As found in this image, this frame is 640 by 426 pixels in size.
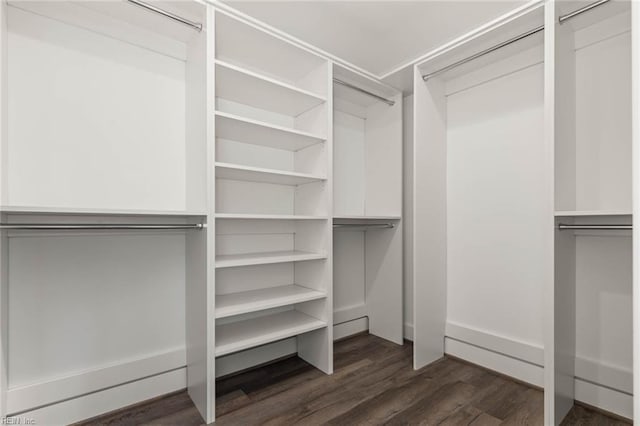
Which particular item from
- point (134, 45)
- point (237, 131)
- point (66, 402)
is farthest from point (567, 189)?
point (66, 402)

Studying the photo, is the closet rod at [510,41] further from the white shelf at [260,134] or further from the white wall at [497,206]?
the white shelf at [260,134]

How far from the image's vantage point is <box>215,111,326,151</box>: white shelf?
69.8 inches

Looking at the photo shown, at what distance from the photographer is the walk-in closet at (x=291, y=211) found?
1562mm

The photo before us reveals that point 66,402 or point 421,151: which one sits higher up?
point 421,151

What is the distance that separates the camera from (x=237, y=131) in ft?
6.38

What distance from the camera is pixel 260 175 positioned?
197 cm

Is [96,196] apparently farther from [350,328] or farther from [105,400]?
[350,328]

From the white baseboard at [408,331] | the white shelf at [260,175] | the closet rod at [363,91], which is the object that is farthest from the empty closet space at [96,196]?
the white baseboard at [408,331]

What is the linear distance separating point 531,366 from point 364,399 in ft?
3.70

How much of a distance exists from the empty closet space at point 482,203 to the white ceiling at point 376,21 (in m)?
0.14

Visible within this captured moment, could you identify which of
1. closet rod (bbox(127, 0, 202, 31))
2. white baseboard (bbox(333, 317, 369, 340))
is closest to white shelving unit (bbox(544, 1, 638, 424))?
white baseboard (bbox(333, 317, 369, 340))

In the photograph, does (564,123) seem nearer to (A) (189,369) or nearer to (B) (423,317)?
(B) (423,317)

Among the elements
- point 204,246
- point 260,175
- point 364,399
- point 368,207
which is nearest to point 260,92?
point 260,175

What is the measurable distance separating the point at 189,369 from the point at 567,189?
2421 millimetres
